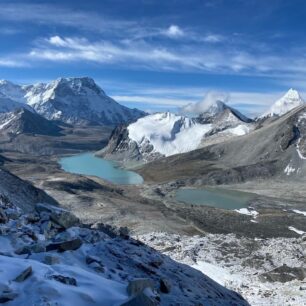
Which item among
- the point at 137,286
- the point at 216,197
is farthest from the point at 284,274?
the point at 216,197

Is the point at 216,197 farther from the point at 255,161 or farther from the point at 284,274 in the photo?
the point at 284,274

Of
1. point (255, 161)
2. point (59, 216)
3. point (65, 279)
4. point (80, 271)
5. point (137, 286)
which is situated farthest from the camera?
point (255, 161)

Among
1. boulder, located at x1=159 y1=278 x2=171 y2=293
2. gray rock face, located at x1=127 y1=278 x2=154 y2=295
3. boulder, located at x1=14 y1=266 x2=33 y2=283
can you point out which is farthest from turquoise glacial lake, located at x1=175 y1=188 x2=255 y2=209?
boulder, located at x1=14 y1=266 x2=33 y2=283

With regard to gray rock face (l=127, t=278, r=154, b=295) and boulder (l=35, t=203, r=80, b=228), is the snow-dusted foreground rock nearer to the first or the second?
boulder (l=35, t=203, r=80, b=228)

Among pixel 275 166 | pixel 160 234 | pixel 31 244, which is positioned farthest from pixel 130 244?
pixel 275 166

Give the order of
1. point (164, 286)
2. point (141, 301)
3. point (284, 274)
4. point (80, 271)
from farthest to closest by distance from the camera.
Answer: point (284, 274)
point (164, 286)
point (80, 271)
point (141, 301)

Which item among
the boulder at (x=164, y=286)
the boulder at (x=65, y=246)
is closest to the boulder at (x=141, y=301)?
the boulder at (x=164, y=286)

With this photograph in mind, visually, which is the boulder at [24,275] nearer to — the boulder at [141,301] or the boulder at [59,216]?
the boulder at [141,301]
